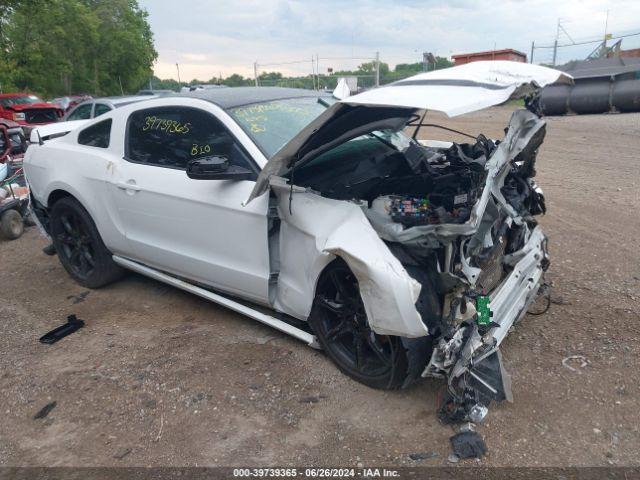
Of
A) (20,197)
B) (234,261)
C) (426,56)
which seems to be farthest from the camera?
(426,56)

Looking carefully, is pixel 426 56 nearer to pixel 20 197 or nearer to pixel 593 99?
pixel 593 99

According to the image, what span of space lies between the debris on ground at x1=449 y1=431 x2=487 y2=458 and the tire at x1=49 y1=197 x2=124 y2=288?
3.35 meters

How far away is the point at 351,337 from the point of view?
3.23 meters

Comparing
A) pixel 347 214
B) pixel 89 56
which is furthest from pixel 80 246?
pixel 89 56

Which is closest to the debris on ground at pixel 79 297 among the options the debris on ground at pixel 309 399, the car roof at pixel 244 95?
the car roof at pixel 244 95

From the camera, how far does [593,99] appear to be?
1791 cm

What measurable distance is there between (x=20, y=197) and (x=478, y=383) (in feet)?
22.0

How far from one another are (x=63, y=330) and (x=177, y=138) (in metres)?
1.74

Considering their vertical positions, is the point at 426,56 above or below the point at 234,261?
above

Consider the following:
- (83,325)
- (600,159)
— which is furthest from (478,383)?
(600,159)

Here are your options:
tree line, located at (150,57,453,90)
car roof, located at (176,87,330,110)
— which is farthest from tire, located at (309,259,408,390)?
tree line, located at (150,57,453,90)

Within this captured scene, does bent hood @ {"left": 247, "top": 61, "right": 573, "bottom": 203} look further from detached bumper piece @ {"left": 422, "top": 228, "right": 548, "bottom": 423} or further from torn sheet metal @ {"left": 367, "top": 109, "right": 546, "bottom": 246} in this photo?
detached bumper piece @ {"left": 422, "top": 228, "right": 548, "bottom": 423}

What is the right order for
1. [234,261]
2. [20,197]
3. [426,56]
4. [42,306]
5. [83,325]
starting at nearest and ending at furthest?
[234,261] < [83,325] < [42,306] < [20,197] < [426,56]

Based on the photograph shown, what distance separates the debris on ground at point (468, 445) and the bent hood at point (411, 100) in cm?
160
